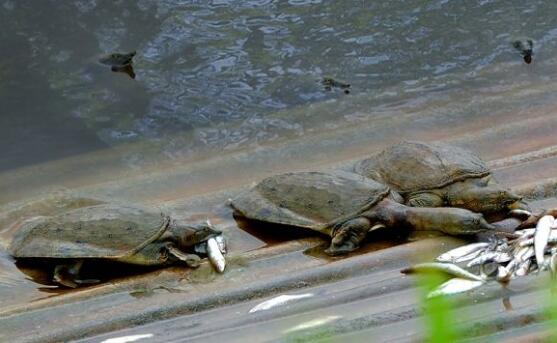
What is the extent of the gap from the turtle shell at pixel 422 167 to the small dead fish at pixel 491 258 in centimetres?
82

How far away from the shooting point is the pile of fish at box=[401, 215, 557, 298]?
14.7ft

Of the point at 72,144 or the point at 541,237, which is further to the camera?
the point at 72,144

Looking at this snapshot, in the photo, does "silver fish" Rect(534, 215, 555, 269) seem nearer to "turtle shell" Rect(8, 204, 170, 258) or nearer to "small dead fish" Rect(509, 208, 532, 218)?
"small dead fish" Rect(509, 208, 532, 218)

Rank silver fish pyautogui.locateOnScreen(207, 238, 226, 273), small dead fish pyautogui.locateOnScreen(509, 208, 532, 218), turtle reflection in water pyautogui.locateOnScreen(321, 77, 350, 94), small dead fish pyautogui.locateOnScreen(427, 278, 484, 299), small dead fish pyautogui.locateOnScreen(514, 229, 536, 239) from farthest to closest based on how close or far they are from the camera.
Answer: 1. turtle reflection in water pyautogui.locateOnScreen(321, 77, 350, 94)
2. small dead fish pyautogui.locateOnScreen(509, 208, 532, 218)
3. silver fish pyautogui.locateOnScreen(207, 238, 226, 273)
4. small dead fish pyautogui.locateOnScreen(514, 229, 536, 239)
5. small dead fish pyautogui.locateOnScreen(427, 278, 484, 299)

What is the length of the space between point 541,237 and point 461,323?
135 cm

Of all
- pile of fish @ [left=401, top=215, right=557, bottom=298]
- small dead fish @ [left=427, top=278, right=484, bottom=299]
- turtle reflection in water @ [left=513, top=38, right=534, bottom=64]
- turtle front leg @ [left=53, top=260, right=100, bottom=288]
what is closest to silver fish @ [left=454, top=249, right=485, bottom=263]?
pile of fish @ [left=401, top=215, right=557, bottom=298]

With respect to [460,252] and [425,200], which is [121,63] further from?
[460,252]

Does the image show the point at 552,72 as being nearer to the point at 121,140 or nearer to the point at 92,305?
the point at 121,140

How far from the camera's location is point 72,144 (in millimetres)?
7898

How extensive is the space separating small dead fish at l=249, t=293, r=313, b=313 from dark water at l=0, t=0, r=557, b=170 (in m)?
2.99

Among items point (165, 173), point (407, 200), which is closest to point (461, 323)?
point (407, 200)

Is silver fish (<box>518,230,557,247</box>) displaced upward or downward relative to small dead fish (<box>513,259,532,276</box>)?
upward

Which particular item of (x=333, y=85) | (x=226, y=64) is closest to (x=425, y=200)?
(x=333, y=85)

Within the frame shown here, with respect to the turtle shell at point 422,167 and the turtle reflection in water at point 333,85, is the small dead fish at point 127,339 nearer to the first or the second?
the turtle shell at point 422,167
